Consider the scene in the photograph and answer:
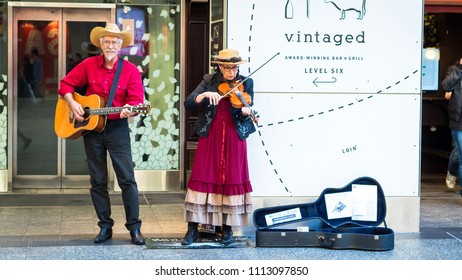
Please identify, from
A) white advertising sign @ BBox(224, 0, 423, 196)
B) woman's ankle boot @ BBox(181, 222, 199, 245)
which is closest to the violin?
white advertising sign @ BBox(224, 0, 423, 196)

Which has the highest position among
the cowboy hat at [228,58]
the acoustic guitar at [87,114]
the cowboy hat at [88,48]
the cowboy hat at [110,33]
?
the cowboy hat at [88,48]

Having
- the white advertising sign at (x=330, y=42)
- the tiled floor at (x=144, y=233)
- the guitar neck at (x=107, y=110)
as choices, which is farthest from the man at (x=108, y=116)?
the white advertising sign at (x=330, y=42)

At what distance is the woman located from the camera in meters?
7.89

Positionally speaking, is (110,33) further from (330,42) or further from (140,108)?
(330,42)

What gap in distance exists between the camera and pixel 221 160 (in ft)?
26.0

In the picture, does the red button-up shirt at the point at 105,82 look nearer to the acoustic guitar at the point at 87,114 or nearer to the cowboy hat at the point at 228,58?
the acoustic guitar at the point at 87,114

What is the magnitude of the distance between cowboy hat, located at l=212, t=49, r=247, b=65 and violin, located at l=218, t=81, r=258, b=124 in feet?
0.62

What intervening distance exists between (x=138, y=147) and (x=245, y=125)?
4.07 metres

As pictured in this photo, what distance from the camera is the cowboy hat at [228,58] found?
780 cm

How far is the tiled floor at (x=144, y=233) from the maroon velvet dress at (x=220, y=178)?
0.31m

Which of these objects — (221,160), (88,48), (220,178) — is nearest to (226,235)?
(220,178)

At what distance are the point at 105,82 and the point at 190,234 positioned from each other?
1.47 m

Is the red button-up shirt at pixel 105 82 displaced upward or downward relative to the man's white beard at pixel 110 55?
downward

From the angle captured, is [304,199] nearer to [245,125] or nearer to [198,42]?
[245,125]
